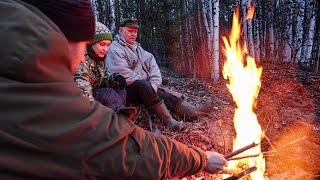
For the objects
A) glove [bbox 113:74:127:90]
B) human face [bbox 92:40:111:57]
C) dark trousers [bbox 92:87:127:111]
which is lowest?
dark trousers [bbox 92:87:127:111]

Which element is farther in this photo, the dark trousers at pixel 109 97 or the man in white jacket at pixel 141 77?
the man in white jacket at pixel 141 77

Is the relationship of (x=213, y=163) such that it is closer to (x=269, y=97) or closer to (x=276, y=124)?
(x=276, y=124)

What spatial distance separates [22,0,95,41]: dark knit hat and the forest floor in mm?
2429

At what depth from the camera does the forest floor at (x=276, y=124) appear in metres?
4.58

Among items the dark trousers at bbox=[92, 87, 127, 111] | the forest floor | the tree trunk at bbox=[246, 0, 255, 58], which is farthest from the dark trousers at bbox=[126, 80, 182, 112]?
the tree trunk at bbox=[246, 0, 255, 58]

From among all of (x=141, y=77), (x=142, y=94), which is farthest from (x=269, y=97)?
(x=142, y=94)

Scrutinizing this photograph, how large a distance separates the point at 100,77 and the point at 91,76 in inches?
9.1

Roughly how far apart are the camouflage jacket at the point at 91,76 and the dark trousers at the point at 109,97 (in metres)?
0.15

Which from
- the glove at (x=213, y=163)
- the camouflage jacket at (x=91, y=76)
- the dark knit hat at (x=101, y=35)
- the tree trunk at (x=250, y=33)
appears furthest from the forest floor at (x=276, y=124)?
the tree trunk at (x=250, y=33)

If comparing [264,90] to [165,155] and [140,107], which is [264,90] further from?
[165,155]

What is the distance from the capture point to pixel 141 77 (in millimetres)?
5641

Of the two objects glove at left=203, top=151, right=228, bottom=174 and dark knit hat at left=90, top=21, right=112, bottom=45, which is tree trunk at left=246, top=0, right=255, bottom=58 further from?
glove at left=203, top=151, right=228, bottom=174

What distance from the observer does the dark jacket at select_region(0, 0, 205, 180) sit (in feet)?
3.35

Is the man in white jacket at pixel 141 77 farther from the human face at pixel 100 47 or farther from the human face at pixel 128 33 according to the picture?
the human face at pixel 100 47
